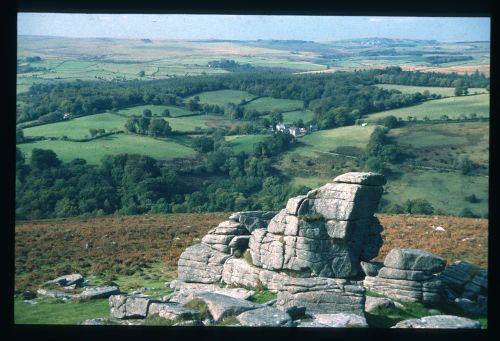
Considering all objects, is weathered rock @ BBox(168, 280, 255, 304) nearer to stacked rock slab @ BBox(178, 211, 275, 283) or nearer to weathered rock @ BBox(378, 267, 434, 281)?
stacked rock slab @ BBox(178, 211, 275, 283)

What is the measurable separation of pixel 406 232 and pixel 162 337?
19.5 metres

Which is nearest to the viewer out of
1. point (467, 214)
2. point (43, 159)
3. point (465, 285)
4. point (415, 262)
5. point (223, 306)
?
point (223, 306)

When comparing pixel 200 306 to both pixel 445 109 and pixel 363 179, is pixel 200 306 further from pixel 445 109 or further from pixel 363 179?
pixel 445 109

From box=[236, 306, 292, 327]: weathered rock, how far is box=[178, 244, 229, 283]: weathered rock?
6.31 metres

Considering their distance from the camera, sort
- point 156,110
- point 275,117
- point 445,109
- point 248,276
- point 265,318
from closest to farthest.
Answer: point 265,318 < point 248,276 < point 275,117 < point 156,110 < point 445,109

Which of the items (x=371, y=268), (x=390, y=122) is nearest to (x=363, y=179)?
(x=371, y=268)

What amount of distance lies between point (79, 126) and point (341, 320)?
2536cm

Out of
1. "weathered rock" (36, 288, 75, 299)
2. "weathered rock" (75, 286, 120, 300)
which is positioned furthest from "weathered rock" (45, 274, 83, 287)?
"weathered rock" (75, 286, 120, 300)

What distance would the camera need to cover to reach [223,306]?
1472 centimetres

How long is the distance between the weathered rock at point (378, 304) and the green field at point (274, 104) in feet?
82.4

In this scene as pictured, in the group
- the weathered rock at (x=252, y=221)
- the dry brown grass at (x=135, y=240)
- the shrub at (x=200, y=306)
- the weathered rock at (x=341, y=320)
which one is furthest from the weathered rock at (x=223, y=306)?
the dry brown grass at (x=135, y=240)

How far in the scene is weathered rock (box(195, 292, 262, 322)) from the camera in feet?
47.5

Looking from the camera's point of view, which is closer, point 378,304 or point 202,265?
point 378,304

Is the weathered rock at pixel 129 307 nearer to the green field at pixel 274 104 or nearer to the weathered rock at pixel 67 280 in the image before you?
the weathered rock at pixel 67 280
